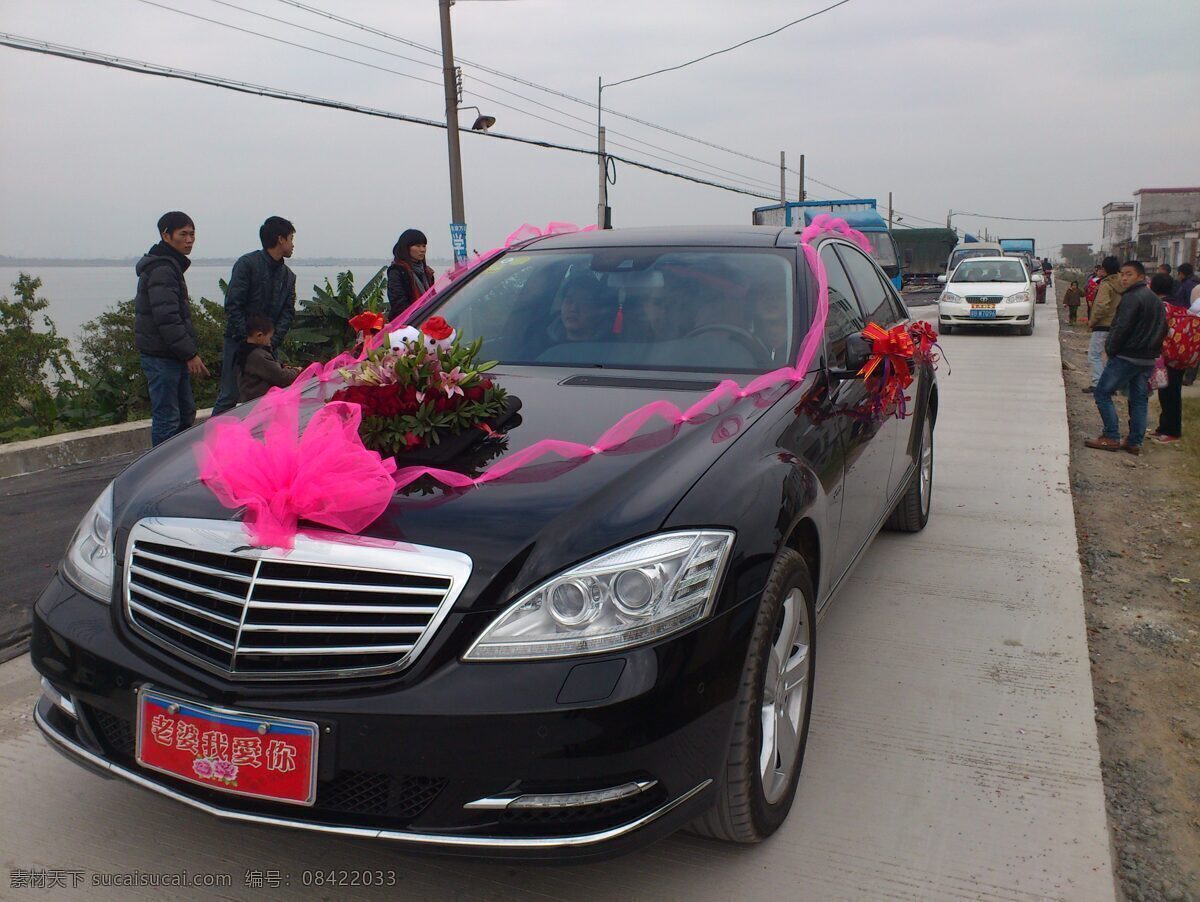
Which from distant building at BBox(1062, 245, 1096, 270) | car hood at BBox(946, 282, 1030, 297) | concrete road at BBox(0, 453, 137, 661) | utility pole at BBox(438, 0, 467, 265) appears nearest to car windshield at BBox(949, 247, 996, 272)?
car hood at BBox(946, 282, 1030, 297)

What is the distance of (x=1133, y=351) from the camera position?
8.10 meters

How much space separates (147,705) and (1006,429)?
7.86m

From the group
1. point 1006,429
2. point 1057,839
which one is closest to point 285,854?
point 1057,839

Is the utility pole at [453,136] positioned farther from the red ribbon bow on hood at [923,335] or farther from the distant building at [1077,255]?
the distant building at [1077,255]

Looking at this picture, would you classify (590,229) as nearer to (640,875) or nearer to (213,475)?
(213,475)

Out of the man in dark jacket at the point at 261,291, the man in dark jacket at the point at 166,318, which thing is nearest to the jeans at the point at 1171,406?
the man in dark jacket at the point at 261,291

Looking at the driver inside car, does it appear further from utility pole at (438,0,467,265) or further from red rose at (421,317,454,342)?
utility pole at (438,0,467,265)

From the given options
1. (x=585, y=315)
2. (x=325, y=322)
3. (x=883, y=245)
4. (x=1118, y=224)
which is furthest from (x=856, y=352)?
(x=1118, y=224)

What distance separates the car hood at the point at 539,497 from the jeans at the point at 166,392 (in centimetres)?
363

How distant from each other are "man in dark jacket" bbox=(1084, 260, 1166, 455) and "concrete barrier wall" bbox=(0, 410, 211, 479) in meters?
7.96

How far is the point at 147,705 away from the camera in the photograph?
2.19 meters

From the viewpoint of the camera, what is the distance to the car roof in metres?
3.89

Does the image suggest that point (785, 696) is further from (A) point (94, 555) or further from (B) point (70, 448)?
(B) point (70, 448)

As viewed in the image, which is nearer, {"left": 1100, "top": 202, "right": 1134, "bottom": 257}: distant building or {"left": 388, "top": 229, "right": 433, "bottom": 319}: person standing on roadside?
{"left": 388, "top": 229, "right": 433, "bottom": 319}: person standing on roadside
